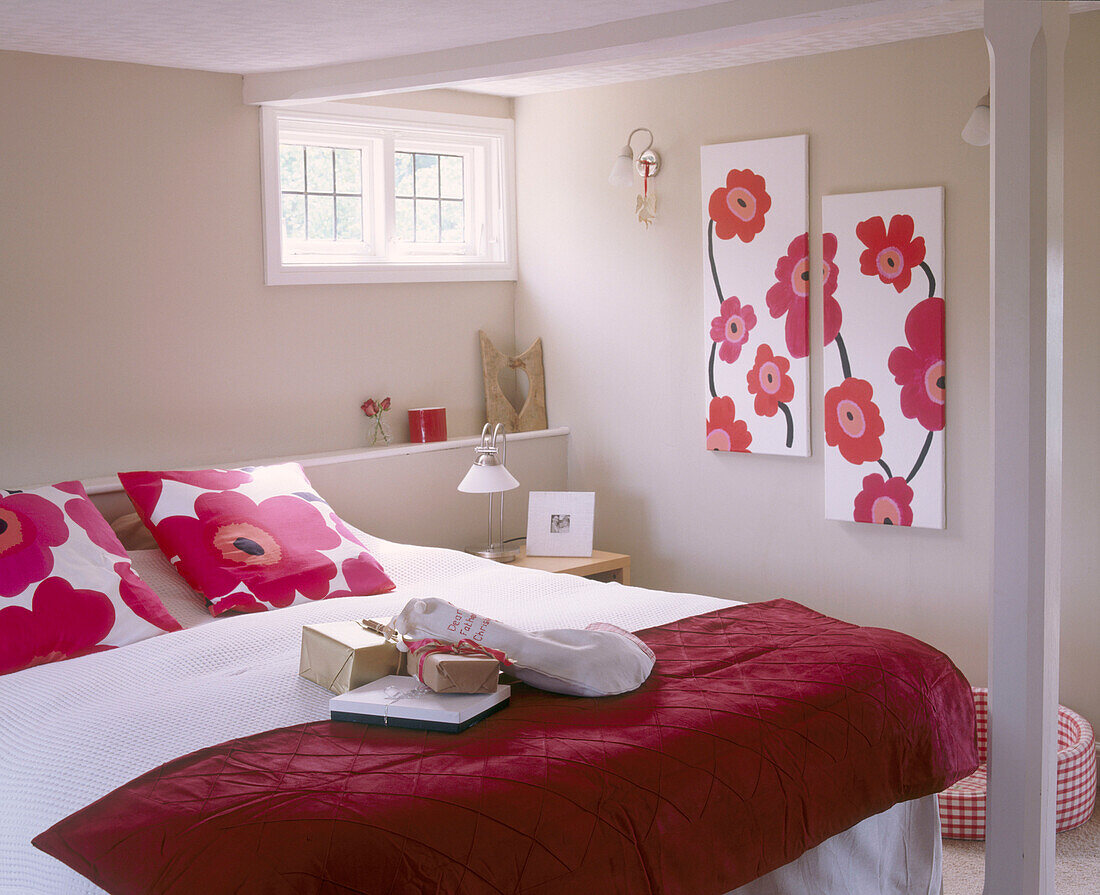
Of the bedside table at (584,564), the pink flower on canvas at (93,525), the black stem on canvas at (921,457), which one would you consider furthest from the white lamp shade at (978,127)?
the pink flower on canvas at (93,525)

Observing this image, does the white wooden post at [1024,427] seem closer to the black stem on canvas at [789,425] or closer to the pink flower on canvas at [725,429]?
the black stem on canvas at [789,425]

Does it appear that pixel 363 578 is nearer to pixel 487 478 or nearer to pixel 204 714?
pixel 487 478

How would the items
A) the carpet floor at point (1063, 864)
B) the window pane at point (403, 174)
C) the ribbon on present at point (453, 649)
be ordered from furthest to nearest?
the window pane at point (403, 174) → the carpet floor at point (1063, 864) → the ribbon on present at point (453, 649)

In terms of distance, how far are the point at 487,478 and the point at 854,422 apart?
1320 millimetres

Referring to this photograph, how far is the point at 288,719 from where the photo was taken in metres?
2.30

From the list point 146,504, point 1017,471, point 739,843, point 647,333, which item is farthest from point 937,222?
point 146,504

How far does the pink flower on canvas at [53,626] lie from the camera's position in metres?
2.78

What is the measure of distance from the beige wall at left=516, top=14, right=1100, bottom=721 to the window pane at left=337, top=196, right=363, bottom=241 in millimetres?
798

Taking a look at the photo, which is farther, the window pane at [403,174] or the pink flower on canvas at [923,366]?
the window pane at [403,174]

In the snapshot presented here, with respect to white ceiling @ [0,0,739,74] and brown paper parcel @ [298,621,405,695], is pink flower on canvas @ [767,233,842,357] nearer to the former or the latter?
white ceiling @ [0,0,739,74]

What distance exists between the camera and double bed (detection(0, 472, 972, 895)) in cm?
200

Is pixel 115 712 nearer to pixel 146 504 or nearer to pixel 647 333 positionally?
pixel 146 504

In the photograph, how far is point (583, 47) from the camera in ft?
10.4

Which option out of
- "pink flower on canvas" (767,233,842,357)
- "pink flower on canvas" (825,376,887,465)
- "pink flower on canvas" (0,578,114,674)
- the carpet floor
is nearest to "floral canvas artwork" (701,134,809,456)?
"pink flower on canvas" (767,233,842,357)
